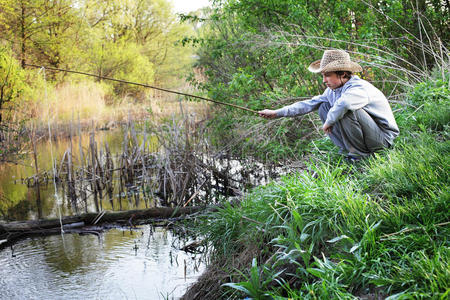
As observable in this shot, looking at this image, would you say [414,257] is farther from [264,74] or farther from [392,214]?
[264,74]

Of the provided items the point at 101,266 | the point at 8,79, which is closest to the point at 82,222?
the point at 101,266

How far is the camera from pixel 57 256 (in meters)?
4.86

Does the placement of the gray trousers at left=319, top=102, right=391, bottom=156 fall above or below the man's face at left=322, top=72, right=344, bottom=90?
below

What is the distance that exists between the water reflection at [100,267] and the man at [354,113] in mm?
1869

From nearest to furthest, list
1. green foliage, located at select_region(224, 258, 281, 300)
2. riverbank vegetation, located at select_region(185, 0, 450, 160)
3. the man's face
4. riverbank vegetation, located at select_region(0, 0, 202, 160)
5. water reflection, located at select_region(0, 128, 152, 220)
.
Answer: green foliage, located at select_region(224, 258, 281, 300)
the man's face
riverbank vegetation, located at select_region(185, 0, 450, 160)
water reflection, located at select_region(0, 128, 152, 220)
riverbank vegetation, located at select_region(0, 0, 202, 160)

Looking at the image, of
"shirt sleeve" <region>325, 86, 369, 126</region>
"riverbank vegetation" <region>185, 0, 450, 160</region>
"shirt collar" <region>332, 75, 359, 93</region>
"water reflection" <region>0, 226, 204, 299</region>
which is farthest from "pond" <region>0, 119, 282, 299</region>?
"shirt collar" <region>332, 75, 359, 93</region>

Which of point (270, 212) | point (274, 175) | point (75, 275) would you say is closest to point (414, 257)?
point (270, 212)

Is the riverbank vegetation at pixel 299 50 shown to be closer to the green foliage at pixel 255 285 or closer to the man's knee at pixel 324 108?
the man's knee at pixel 324 108

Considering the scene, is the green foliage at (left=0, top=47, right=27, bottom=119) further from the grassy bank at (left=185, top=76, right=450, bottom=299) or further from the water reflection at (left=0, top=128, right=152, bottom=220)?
the grassy bank at (left=185, top=76, right=450, bottom=299)

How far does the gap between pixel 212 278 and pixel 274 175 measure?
4261 millimetres

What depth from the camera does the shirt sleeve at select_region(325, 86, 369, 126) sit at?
3777mm

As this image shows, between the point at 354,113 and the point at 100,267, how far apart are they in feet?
9.79

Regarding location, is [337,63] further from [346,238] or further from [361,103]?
[346,238]

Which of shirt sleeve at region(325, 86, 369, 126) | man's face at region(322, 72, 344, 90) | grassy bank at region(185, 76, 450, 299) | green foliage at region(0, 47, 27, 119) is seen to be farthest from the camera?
green foliage at region(0, 47, 27, 119)
